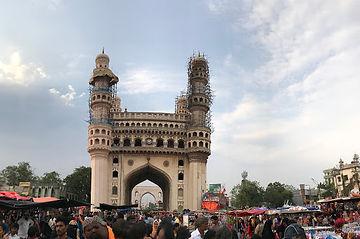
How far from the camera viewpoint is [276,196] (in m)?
58.1

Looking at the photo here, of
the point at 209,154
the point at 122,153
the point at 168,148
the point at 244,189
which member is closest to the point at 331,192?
the point at 244,189

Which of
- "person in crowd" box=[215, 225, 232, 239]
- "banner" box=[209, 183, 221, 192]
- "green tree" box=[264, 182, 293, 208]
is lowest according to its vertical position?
"green tree" box=[264, 182, 293, 208]

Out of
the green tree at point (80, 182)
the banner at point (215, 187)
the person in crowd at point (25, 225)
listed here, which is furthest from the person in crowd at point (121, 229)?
the green tree at point (80, 182)

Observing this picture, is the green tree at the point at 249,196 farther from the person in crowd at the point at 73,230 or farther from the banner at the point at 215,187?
the person in crowd at the point at 73,230

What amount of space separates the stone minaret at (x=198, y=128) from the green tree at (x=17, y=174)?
32867 mm

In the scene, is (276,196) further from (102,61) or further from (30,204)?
(30,204)

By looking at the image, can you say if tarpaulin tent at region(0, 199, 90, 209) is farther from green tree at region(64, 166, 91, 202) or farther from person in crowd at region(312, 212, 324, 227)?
green tree at region(64, 166, 91, 202)

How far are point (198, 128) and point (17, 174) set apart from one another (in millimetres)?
35462

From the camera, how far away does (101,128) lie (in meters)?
43.9

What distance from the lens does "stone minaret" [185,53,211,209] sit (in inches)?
1732

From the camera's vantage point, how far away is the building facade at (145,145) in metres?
43.7

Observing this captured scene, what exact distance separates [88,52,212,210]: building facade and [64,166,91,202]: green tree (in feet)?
55.2

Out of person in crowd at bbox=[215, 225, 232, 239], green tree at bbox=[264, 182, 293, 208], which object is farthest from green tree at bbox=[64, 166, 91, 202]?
person in crowd at bbox=[215, 225, 232, 239]

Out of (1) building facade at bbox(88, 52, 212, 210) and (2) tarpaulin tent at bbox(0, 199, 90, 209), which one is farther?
(1) building facade at bbox(88, 52, 212, 210)
